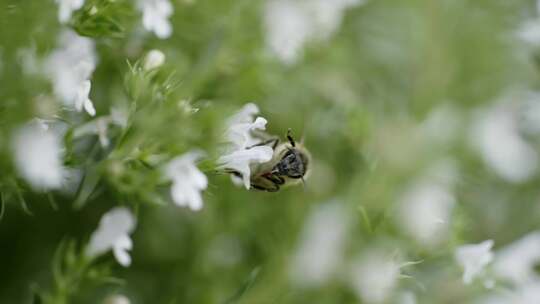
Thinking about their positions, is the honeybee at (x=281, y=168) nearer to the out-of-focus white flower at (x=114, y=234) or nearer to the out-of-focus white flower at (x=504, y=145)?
the out-of-focus white flower at (x=114, y=234)

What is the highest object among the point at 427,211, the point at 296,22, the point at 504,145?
the point at 504,145

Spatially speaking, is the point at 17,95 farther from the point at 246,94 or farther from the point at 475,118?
the point at 475,118

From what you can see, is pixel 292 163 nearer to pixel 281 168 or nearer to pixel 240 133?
pixel 281 168

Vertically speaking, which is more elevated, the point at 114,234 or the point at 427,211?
the point at 427,211

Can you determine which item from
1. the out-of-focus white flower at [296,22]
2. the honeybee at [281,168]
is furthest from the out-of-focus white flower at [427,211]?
the out-of-focus white flower at [296,22]

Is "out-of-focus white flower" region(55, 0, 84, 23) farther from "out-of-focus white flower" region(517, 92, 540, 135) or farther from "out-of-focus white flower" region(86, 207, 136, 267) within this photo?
"out-of-focus white flower" region(517, 92, 540, 135)

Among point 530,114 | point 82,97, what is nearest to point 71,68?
point 82,97

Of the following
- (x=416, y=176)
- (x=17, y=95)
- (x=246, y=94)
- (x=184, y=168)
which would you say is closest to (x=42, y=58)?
(x=17, y=95)
